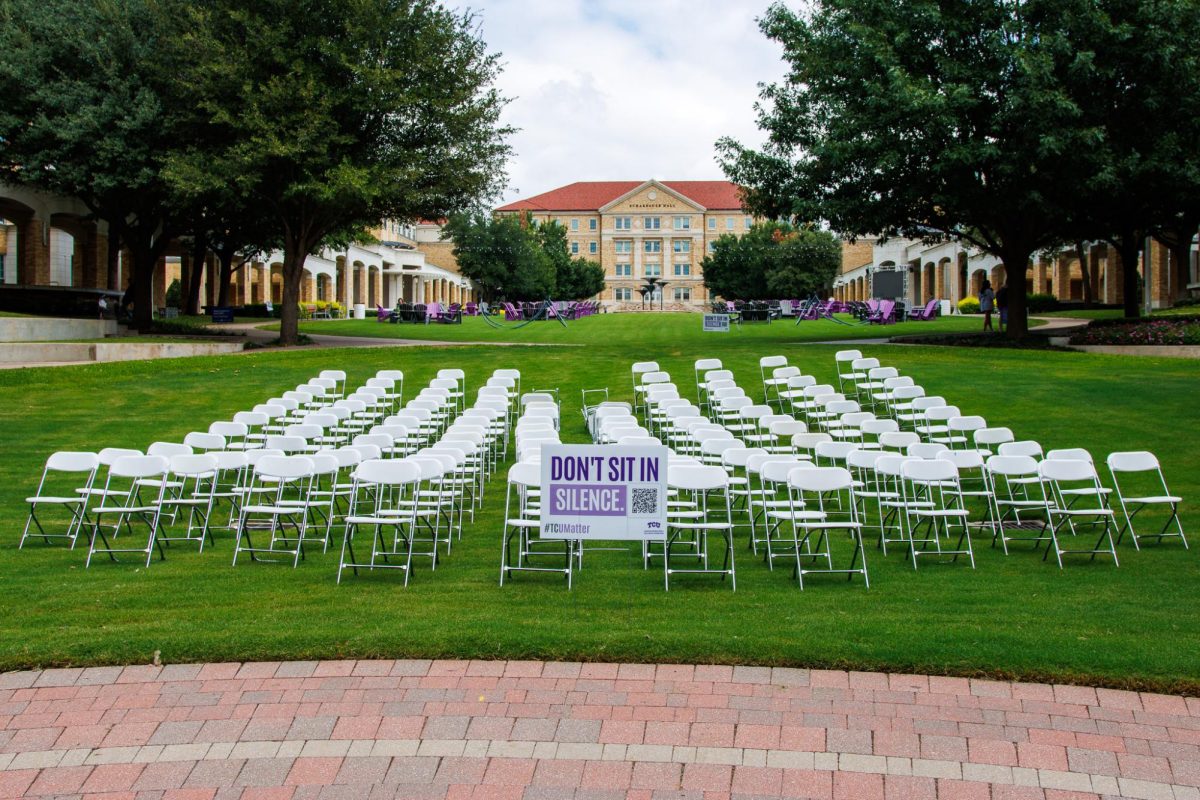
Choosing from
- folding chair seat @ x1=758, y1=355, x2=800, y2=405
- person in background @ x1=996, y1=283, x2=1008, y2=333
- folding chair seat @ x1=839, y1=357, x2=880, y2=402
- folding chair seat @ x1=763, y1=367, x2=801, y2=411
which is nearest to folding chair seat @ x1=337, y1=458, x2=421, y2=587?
folding chair seat @ x1=763, y1=367, x2=801, y2=411

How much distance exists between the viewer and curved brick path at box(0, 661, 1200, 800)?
4.70 metres

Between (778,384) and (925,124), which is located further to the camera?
(925,124)

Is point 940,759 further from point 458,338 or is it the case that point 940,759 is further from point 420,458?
point 458,338

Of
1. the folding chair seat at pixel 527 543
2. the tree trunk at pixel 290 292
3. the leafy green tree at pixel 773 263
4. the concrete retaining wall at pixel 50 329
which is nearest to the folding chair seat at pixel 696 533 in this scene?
the folding chair seat at pixel 527 543

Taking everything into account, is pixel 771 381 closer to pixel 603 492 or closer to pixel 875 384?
pixel 875 384

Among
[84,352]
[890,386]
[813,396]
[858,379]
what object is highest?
[84,352]

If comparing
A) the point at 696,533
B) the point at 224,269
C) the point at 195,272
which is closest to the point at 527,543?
the point at 696,533

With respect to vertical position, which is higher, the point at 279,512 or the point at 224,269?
the point at 224,269

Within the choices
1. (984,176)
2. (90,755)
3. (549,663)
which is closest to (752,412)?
(549,663)

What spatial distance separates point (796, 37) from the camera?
89.6 ft

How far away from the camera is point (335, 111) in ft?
89.4

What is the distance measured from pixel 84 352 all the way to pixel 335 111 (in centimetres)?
834

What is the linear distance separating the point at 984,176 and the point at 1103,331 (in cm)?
457

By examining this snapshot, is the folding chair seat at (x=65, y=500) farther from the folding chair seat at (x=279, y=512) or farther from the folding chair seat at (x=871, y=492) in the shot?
the folding chair seat at (x=871, y=492)
